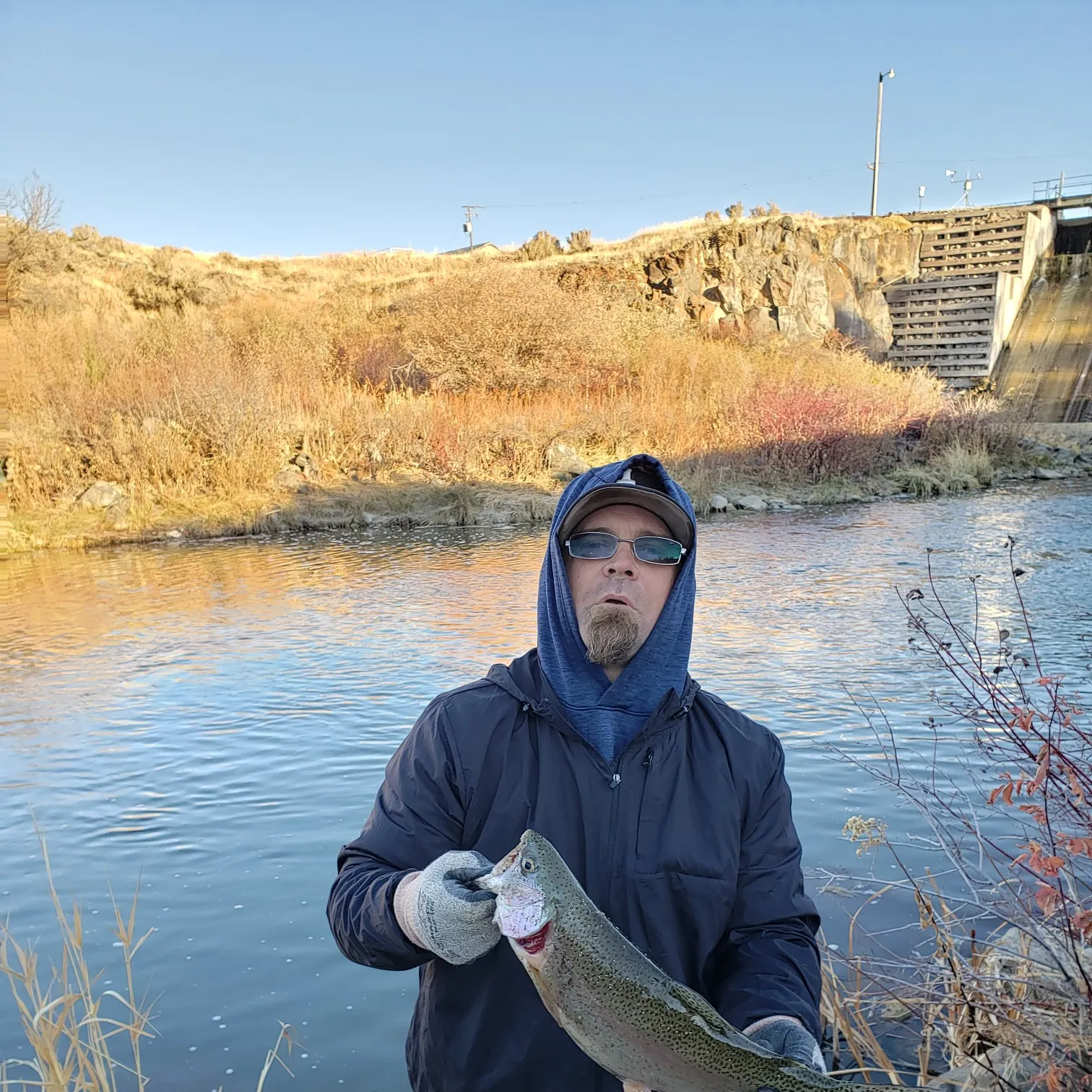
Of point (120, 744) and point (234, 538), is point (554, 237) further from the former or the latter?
point (120, 744)

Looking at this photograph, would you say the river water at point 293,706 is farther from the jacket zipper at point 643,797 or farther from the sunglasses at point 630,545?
the sunglasses at point 630,545

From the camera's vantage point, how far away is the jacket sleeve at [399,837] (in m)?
Answer: 2.46

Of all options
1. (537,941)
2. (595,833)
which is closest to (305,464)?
(595,833)

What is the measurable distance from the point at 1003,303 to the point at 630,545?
42.4 meters

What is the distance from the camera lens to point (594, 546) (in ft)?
10.0

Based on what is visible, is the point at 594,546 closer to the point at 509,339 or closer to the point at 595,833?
the point at 595,833

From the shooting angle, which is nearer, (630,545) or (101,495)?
(630,545)

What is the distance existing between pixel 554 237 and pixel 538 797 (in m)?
46.0

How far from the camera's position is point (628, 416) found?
25.5 metres

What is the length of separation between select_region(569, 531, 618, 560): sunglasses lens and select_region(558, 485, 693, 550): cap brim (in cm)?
4

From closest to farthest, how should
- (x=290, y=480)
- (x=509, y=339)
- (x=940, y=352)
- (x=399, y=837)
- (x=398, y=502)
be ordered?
(x=399, y=837) → (x=398, y=502) → (x=290, y=480) → (x=509, y=339) → (x=940, y=352)

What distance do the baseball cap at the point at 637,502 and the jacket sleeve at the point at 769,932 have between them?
71 centimetres

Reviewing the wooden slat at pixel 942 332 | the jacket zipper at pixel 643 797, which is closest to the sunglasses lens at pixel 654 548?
the jacket zipper at pixel 643 797

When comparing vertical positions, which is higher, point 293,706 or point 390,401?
point 390,401
